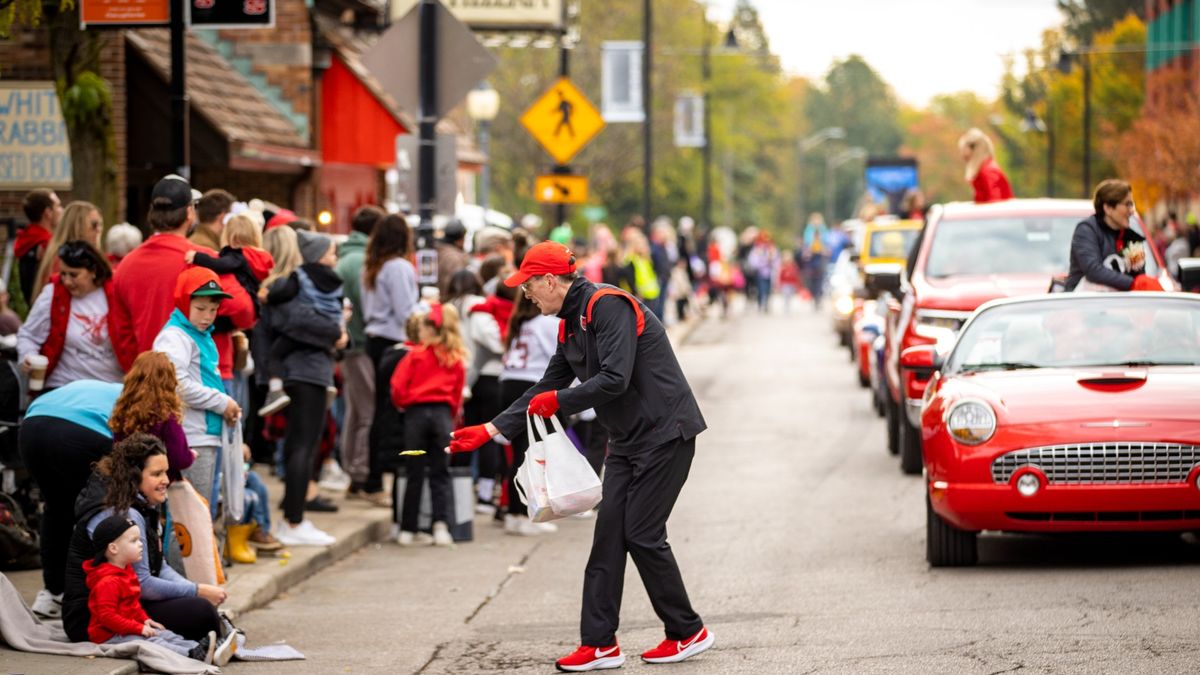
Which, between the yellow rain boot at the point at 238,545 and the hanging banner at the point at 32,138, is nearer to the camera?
the yellow rain boot at the point at 238,545

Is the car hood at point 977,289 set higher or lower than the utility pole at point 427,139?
lower

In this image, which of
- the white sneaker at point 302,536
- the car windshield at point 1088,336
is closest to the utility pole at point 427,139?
the white sneaker at point 302,536

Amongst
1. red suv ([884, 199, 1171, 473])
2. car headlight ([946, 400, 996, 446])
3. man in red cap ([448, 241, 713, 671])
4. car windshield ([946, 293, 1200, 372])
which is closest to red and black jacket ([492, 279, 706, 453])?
man in red cap ([448, 241, 713, 671])

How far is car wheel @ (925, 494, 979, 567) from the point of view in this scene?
1021 cm

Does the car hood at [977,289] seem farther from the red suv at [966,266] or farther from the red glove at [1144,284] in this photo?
the red glove at [1144,284]

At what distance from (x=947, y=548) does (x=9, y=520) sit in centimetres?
495

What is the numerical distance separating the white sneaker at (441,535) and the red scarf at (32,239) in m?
3.05

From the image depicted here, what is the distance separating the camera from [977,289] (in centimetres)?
1434

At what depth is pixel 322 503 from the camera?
1309cm

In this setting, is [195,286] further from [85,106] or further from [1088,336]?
[85,106]

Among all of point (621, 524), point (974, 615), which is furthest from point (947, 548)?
point (621, 524)

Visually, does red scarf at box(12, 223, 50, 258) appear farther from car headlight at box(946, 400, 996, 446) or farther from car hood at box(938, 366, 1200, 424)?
car headlight at box(946, 400, 996, 446)

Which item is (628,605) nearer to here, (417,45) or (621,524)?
(621,524)

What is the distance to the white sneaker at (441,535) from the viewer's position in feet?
40.3
